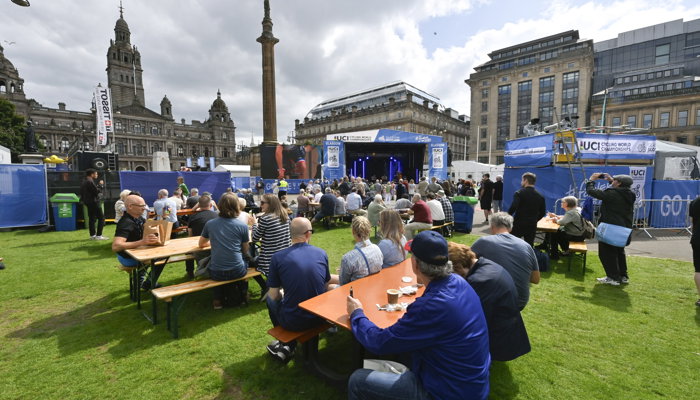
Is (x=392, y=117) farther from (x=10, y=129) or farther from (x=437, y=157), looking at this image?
(x=10, y=129)

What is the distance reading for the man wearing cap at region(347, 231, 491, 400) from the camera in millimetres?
1684

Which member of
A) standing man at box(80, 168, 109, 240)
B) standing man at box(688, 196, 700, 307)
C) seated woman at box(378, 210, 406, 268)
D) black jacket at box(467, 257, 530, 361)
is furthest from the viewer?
standing man at box(80, 168, 109, 240)

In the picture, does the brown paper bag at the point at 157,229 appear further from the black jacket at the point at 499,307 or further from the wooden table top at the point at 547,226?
the wooden table top at the point at 547,226

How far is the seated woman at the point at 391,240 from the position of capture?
395 cm

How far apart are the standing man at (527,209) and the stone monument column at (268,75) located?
2394 centimetres

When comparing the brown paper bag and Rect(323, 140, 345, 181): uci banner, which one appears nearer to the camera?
the brown paper bag

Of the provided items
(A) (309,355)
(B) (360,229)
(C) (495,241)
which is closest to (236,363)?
(A) (309,355)

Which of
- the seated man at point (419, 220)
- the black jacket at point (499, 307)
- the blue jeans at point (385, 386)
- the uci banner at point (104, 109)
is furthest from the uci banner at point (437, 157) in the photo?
the blue jeans at point (385, 386)

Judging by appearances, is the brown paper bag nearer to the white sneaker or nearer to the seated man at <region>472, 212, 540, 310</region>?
the seated man at <region>472, 212, 540, 310</region>

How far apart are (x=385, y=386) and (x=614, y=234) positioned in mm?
Result: 5447

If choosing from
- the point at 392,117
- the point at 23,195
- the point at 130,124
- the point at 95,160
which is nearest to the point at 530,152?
the point at 23,195

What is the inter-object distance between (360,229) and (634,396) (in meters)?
2.99

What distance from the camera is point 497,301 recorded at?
232 cm

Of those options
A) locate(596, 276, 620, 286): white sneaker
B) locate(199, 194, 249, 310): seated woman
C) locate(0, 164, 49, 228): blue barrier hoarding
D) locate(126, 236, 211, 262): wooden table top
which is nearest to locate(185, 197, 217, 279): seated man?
locate(126, 236, 211, 262): wooden table top
